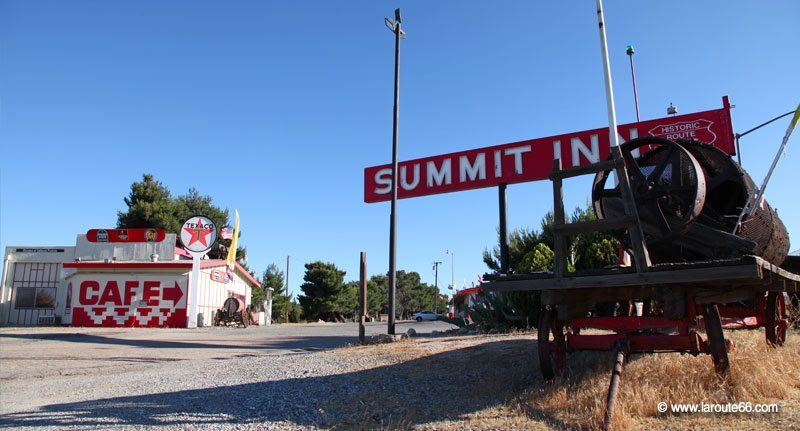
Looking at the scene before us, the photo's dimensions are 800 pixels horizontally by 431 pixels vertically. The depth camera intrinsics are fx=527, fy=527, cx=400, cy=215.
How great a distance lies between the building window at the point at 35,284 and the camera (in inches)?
1252

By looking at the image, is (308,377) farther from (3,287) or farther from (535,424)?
(3,287)

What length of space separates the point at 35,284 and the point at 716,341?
37.3 meters

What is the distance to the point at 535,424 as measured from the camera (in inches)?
180

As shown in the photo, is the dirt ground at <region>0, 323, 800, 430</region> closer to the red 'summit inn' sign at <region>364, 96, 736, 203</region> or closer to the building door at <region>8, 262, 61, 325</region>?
the red 'summit inn' sign at <region>364, 96, 736, 203</region>

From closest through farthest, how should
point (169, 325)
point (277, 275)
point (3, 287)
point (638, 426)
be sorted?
point (638, 426)
point (169, 325)
point (3, 287)
point (277, 275)

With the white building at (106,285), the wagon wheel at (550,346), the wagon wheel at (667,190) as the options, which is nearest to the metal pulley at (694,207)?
the wagon wheel at (667,190)

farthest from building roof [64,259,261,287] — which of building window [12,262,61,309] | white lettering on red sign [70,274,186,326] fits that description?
building window [12,262,61,309]

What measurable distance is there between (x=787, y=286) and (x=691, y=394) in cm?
191

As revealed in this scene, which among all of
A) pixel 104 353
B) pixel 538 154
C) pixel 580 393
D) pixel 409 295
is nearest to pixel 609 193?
pixel 580 393

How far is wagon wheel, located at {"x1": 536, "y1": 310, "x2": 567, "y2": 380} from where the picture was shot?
5.73 meters

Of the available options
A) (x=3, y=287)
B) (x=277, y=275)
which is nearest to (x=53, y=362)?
(x=3, y=287)

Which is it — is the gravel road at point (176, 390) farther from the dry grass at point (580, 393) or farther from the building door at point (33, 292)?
the building door at point (33, 292)

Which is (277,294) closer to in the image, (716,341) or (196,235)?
(196,235)

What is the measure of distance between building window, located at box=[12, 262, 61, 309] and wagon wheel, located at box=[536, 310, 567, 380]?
113ft
